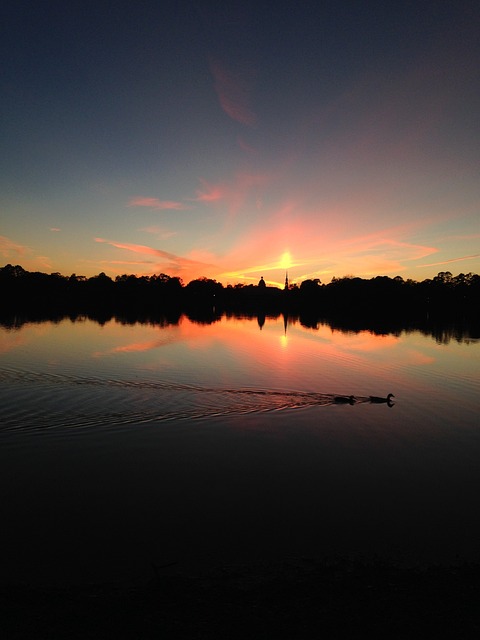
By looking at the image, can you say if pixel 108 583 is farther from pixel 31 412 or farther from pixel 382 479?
pixel 31 412

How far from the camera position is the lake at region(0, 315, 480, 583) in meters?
11.2

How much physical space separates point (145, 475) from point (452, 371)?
126ft

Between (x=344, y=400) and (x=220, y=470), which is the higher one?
(x=344, y=400)

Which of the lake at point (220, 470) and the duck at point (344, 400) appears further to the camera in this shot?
the duck at point (344, 400)

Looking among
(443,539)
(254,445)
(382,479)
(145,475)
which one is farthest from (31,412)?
(443,539)

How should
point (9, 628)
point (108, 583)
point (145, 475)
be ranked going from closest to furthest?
point (9, 628), point (108, 583), point (145, 475)

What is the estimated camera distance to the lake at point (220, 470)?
11.2 m

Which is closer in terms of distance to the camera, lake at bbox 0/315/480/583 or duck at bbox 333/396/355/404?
lake at bbox 0/315/480/583

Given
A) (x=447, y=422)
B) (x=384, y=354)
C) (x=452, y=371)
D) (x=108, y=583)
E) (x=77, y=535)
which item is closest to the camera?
(x=108, y=583)

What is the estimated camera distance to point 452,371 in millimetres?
43688

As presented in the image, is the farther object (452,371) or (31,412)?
→ (452,371)

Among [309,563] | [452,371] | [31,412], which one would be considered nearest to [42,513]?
[309,563]

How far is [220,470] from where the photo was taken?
16.8 meters

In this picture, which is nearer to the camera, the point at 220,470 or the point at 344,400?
the point at 220,470
